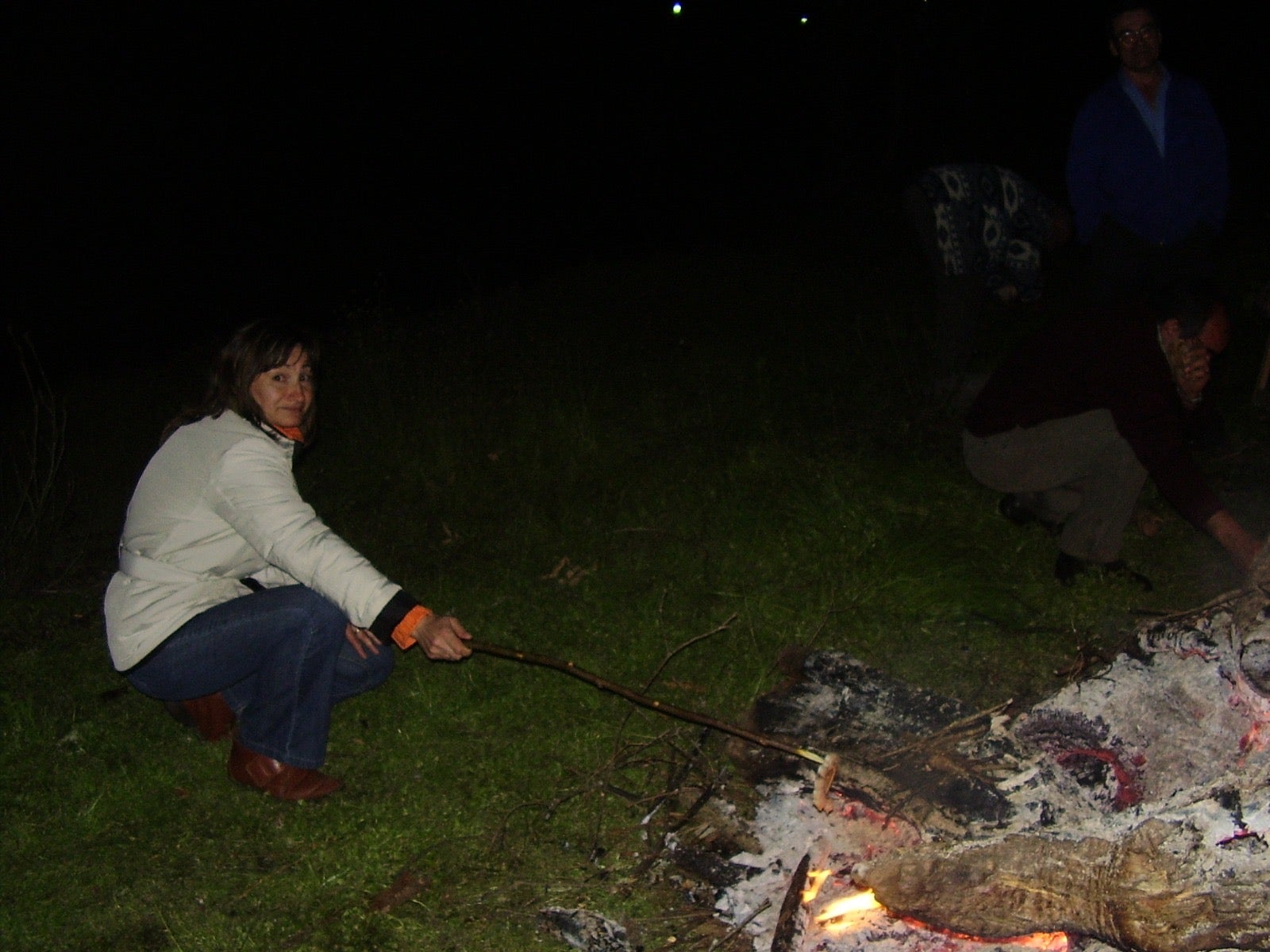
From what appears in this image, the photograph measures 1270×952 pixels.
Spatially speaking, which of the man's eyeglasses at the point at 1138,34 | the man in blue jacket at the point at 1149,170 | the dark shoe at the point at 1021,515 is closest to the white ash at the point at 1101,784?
the dark shoe at the point at 1021,515

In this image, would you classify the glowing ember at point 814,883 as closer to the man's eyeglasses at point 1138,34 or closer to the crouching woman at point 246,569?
the crouching woman at point 246,569

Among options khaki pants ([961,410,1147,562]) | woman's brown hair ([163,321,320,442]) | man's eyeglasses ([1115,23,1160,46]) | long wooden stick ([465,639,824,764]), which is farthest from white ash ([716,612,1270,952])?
man's eyeglasses ([1115,23,1160,46])

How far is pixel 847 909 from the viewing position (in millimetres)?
2842

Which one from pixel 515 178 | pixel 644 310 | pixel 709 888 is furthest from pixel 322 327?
pixel 709 888

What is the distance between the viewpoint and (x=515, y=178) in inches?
710

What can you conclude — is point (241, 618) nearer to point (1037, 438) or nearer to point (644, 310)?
point (1037, 438)

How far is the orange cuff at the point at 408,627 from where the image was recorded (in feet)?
10.3

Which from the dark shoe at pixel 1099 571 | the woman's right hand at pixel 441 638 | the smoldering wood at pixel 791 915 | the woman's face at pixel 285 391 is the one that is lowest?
the smoldering wood at pixel 791 915

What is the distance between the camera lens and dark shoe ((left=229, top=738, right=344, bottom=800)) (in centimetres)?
353

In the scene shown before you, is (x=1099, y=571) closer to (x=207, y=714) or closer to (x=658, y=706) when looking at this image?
(x=658, y=706)

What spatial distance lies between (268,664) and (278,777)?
0.42 metres

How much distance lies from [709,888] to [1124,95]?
4160mm

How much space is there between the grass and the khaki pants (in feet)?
0.75

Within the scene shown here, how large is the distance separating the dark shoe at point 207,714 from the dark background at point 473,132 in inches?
290
